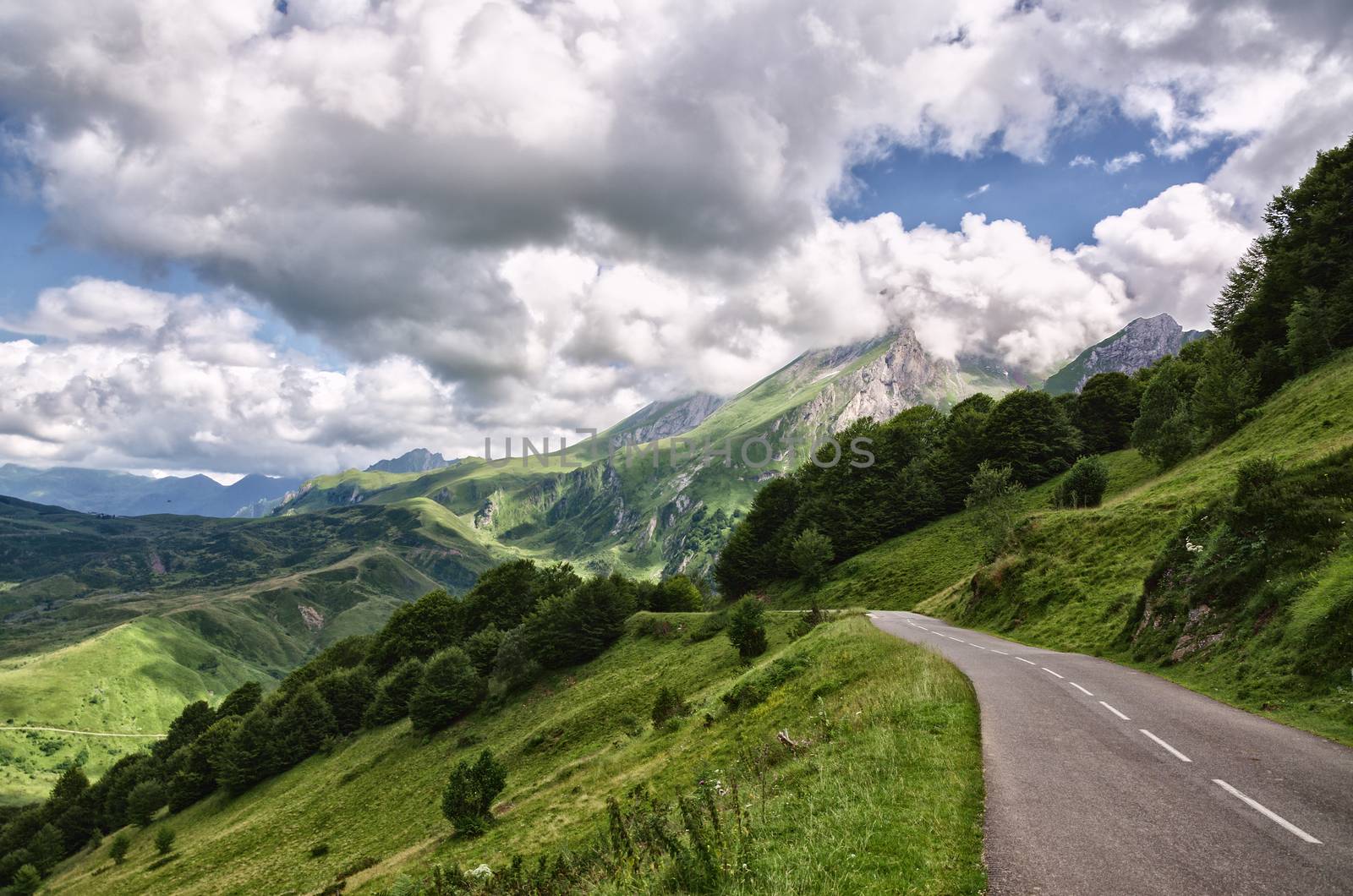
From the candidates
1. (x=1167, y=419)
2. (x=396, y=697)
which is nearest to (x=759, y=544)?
(x=1167, y=419)

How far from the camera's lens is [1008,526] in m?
49.2

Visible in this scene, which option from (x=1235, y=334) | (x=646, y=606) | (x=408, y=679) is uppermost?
(x=1235, y=334)

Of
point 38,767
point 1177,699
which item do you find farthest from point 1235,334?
point 38,767

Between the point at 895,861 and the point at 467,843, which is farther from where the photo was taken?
the point at 467,843

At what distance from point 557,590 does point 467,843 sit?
6303 centimetres

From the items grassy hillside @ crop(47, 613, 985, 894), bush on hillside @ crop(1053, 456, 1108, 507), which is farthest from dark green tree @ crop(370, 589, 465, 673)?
bush on hillside @ crop(1053, 456, 1108, 507)

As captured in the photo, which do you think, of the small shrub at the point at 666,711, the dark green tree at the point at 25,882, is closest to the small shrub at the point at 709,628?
the small shrub at the point at 666,711

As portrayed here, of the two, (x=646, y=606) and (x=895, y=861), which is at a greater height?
(x=895, y=861)

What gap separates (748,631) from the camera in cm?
4366

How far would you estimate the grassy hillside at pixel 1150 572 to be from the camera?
16891mm

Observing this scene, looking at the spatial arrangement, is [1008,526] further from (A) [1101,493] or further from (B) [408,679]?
(B) [408,679]

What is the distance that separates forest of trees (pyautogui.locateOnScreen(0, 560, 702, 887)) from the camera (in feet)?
214

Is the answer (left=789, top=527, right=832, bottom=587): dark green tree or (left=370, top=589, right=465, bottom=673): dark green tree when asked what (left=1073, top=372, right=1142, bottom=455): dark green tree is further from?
(left=370, top=589, right=465, bottom=673): dark green tree

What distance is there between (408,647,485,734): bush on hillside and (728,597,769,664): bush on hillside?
109ft
